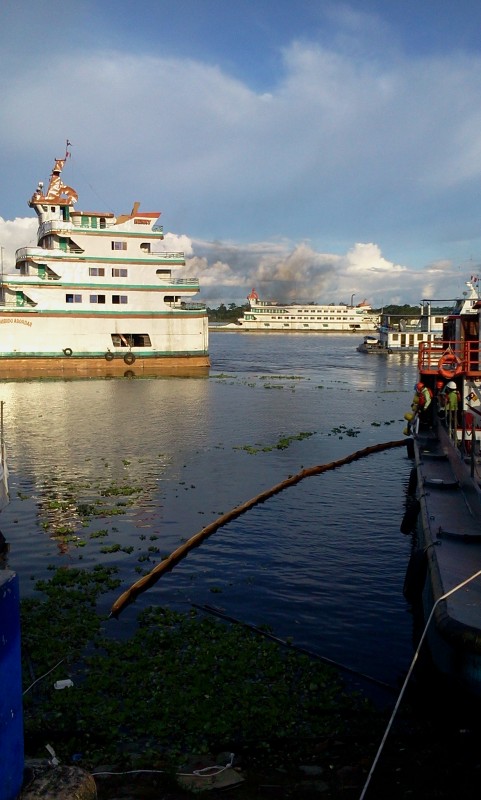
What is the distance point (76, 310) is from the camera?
55.2 m

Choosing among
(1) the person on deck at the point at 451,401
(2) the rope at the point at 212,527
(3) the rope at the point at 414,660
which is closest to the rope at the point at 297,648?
(3) the rope at the point at 414,660

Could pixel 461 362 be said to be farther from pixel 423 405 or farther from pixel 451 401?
pixel 423 405

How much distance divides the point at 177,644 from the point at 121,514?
8016mm

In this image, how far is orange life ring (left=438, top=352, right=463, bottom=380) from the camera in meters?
22.6

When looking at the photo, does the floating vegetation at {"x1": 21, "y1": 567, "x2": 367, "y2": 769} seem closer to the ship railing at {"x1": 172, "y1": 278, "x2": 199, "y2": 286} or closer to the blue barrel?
the blue barrel

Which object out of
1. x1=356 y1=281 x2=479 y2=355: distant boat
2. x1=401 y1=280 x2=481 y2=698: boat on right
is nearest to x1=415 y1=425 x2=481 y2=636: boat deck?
x1=401 y1=280 x2=481 y2=698: boat on right

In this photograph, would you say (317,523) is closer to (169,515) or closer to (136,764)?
(169,515)

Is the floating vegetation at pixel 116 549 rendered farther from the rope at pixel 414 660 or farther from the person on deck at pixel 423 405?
the person on deck at pixel 423 405

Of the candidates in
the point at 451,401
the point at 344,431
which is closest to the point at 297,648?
the point at 451,401

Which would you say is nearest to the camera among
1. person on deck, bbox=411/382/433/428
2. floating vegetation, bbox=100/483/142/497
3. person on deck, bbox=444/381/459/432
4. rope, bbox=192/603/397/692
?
rope, bbox=192/603/397/692

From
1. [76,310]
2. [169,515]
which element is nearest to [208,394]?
[76,310]

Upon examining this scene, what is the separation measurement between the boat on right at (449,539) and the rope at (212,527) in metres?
2.98

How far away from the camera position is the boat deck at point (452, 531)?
852cm

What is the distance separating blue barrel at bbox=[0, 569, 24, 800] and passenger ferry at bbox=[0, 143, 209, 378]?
50970 millimetres
